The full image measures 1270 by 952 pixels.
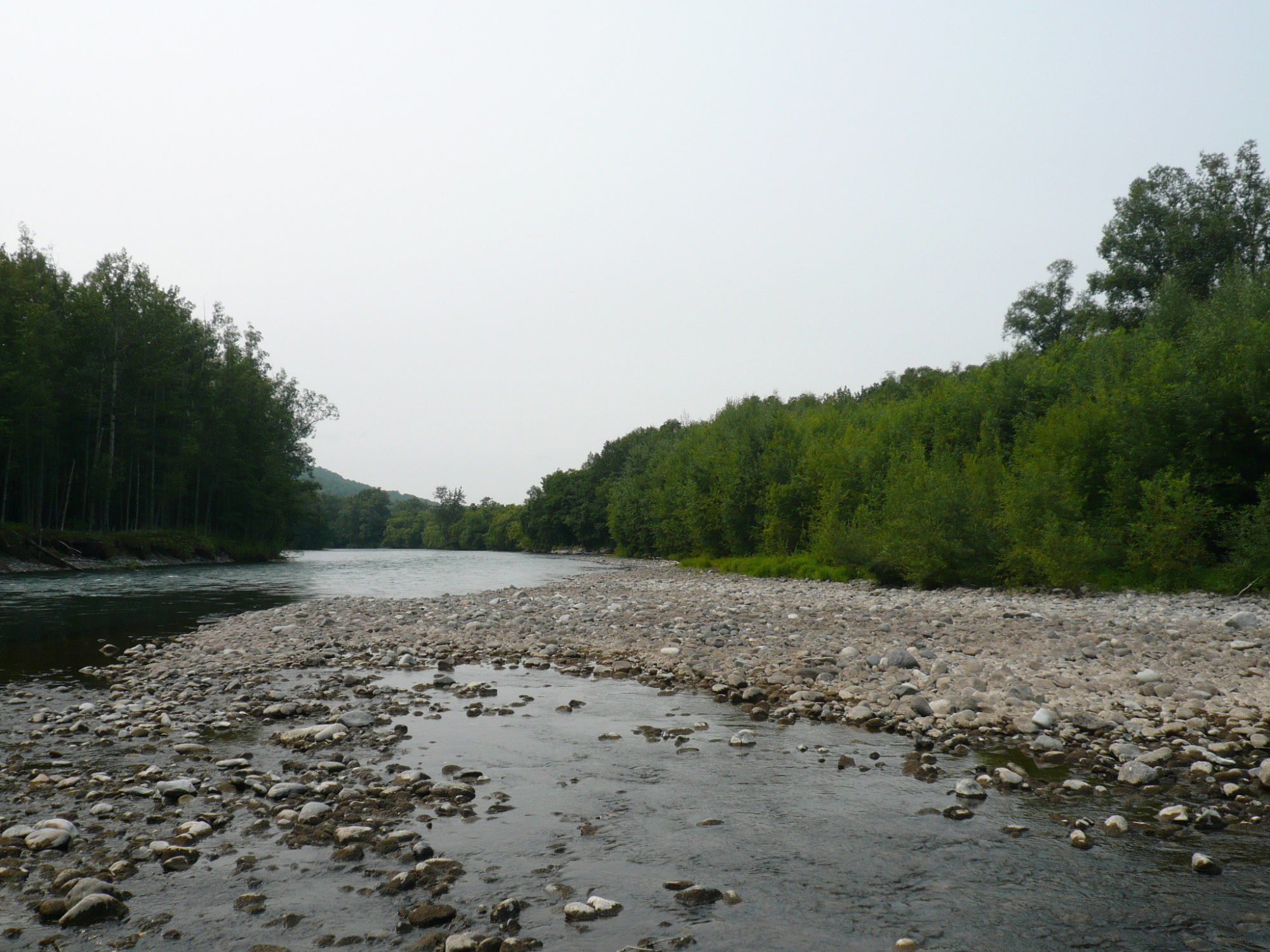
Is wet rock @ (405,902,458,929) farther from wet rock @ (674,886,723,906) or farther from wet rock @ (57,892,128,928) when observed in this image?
wet rock @ (57,892,128,928)

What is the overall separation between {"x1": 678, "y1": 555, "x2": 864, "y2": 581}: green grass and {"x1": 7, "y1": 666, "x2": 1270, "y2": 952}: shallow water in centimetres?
2570

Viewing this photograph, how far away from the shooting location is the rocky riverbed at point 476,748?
450 cm

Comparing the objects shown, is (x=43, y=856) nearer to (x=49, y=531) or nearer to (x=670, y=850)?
(x=670, y=850)

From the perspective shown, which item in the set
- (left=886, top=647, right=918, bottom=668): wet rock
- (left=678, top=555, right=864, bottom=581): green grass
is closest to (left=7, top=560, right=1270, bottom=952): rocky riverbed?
(left=886, top=647, right=918, bottom=668): wet rock

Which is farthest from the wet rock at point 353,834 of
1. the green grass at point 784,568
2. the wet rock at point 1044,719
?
the green grass at point 784,568

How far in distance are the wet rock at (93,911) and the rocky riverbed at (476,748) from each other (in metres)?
0.01

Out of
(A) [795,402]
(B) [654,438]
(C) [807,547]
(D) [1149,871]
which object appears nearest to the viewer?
(D) [1149,871]

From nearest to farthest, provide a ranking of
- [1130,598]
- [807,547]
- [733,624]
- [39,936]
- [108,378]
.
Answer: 1. [39,936]
2. [733,624]
3. [1130,598]
4. [807,547]
5. [108,378]

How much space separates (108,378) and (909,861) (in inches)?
2282

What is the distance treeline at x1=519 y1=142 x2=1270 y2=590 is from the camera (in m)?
21.9

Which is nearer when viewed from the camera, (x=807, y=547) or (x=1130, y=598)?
(x=1130, y=598)

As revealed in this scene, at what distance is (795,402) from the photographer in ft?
198

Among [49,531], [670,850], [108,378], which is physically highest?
[108,378]

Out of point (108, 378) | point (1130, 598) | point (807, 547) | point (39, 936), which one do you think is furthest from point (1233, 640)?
point (108, 378)
